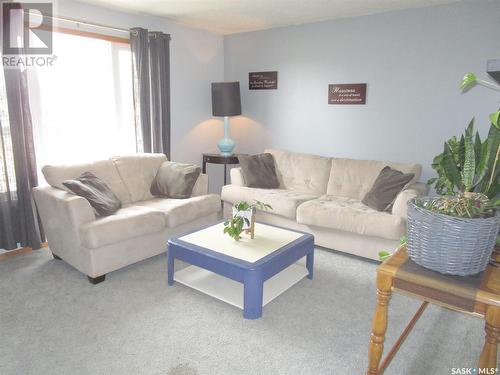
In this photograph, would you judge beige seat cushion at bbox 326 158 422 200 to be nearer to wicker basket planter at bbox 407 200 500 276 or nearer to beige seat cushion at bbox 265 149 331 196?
beige seat cushion at bbox 265 149 331 196

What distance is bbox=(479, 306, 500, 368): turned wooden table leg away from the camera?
3.74 ft

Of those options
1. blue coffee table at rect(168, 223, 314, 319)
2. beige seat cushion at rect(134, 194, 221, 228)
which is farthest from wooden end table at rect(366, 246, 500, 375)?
beige seat cushion at rect(134, 194, 221, 228)

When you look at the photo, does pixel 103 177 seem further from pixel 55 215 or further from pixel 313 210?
pixel 313 210

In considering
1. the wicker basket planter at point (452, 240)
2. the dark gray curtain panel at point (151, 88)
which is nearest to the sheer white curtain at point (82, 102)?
the dark gray curtain panel at point (151, 88)

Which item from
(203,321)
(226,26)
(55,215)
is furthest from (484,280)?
(226,26)

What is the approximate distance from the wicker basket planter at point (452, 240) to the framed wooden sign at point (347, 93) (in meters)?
3.12

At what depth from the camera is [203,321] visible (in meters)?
2.35

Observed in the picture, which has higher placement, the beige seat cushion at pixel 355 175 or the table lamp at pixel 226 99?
the table lamp at pixel 226 99

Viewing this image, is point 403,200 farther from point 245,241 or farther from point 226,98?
point 226,98

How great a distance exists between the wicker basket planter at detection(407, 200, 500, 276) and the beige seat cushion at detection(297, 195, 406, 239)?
1842mm

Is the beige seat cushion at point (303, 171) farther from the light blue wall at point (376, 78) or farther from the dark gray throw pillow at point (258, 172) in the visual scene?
the light blue wall at point (376, 78)

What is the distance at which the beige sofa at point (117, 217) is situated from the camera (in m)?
2.79

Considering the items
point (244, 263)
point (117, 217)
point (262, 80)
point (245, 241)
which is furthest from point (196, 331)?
point (262, 80)

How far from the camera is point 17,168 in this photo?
324cm
